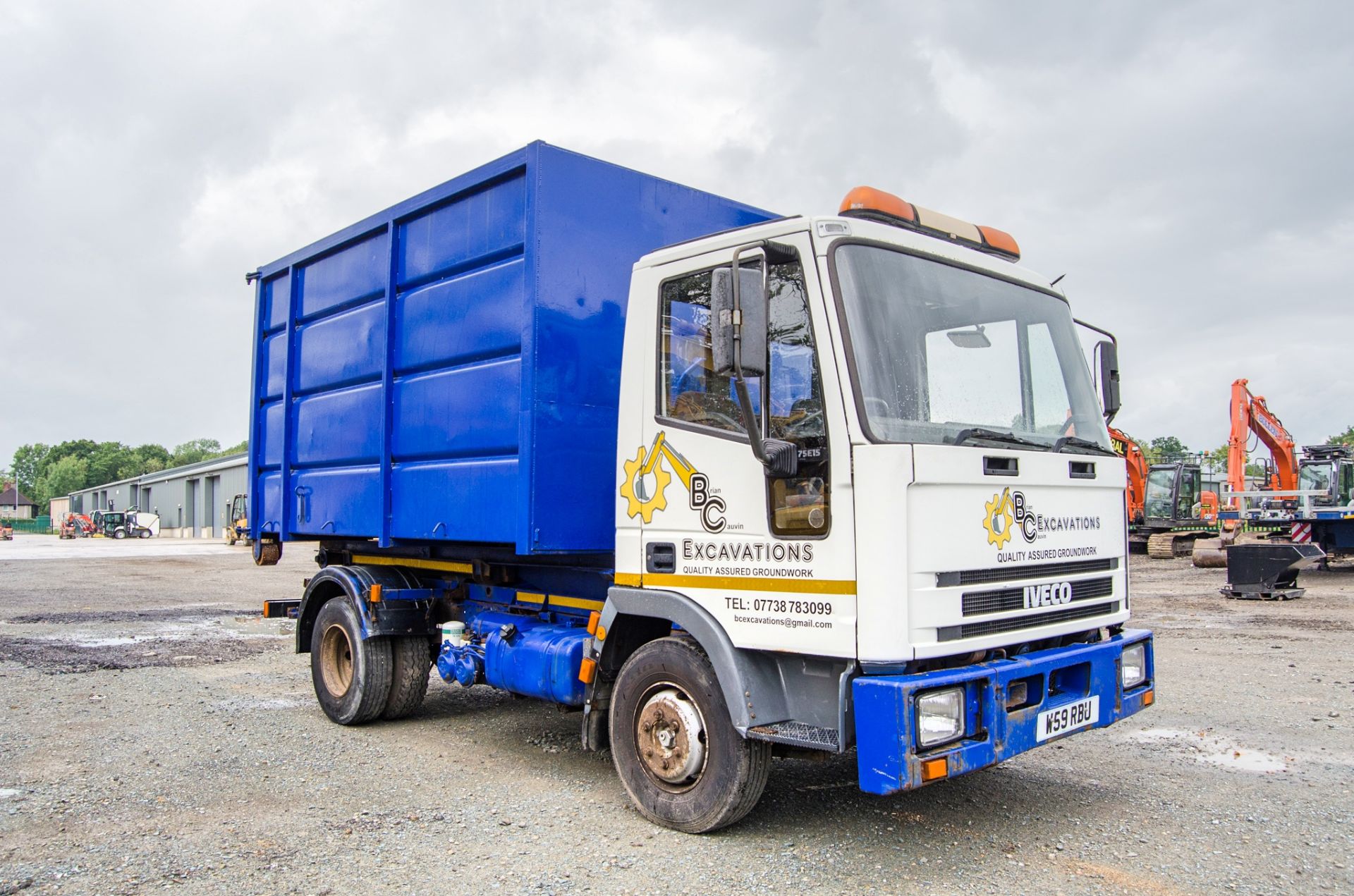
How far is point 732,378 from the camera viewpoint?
392 centimetres

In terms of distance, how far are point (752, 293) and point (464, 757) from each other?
3.60 metres

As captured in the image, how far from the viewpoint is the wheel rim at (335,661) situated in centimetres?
693

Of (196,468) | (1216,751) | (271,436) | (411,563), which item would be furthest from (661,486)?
(196,468)

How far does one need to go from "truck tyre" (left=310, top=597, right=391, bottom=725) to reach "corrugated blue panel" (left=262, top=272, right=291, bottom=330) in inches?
95.0

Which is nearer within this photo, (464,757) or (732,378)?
(732,378)

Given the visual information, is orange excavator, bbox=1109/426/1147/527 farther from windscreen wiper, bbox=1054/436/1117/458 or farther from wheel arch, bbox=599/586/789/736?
wheel arch, bbox=599/586/789/736

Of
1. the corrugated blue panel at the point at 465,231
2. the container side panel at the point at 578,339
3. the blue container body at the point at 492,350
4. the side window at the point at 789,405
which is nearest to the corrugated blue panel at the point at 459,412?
the blue container body at the point at 492,350

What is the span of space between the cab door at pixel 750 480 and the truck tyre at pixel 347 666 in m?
2.78

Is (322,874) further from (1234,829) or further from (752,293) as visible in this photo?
(1234,829)

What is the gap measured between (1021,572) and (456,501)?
10.3 feet

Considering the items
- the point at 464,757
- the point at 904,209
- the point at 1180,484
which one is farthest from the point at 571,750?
the point at 1180,484

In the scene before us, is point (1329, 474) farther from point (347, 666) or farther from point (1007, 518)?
point (347, 666)

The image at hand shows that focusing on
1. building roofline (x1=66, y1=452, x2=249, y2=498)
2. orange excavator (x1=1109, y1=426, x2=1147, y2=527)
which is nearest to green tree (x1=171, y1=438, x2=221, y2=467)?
building roofline (x1=66, y1=452, x2=249, y2=498)

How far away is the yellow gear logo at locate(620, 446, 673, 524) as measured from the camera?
4602 millimetres
